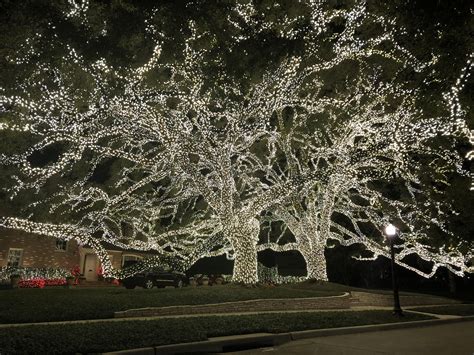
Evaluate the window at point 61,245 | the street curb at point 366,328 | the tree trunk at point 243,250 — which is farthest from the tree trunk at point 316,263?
the window at point 61,245

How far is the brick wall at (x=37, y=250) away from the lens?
28781 millimetres

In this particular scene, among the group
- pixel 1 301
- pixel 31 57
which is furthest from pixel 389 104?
pixel 1 301

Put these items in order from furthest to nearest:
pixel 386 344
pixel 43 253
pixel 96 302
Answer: pixel 43 253 → pixel 96 302 → pixel 386 344

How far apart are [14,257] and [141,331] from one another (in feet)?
82.3

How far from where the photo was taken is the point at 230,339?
8.42 meters

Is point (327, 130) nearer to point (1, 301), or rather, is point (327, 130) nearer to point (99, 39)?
point (99, 39)

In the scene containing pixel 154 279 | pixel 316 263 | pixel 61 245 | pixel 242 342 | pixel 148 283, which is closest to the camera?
pixel 242 342

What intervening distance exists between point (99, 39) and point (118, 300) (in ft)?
24.9

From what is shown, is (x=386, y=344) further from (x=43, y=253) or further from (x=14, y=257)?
(x=43, y=253)

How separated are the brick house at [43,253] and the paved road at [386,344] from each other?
2593 cm

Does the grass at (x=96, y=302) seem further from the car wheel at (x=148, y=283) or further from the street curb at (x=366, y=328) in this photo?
the car wheel at (x=148, y=283)

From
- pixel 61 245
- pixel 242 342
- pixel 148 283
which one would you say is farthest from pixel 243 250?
pixel 61 245

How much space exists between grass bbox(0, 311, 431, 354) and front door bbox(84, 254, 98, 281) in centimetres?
2609

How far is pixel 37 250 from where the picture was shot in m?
30.4
